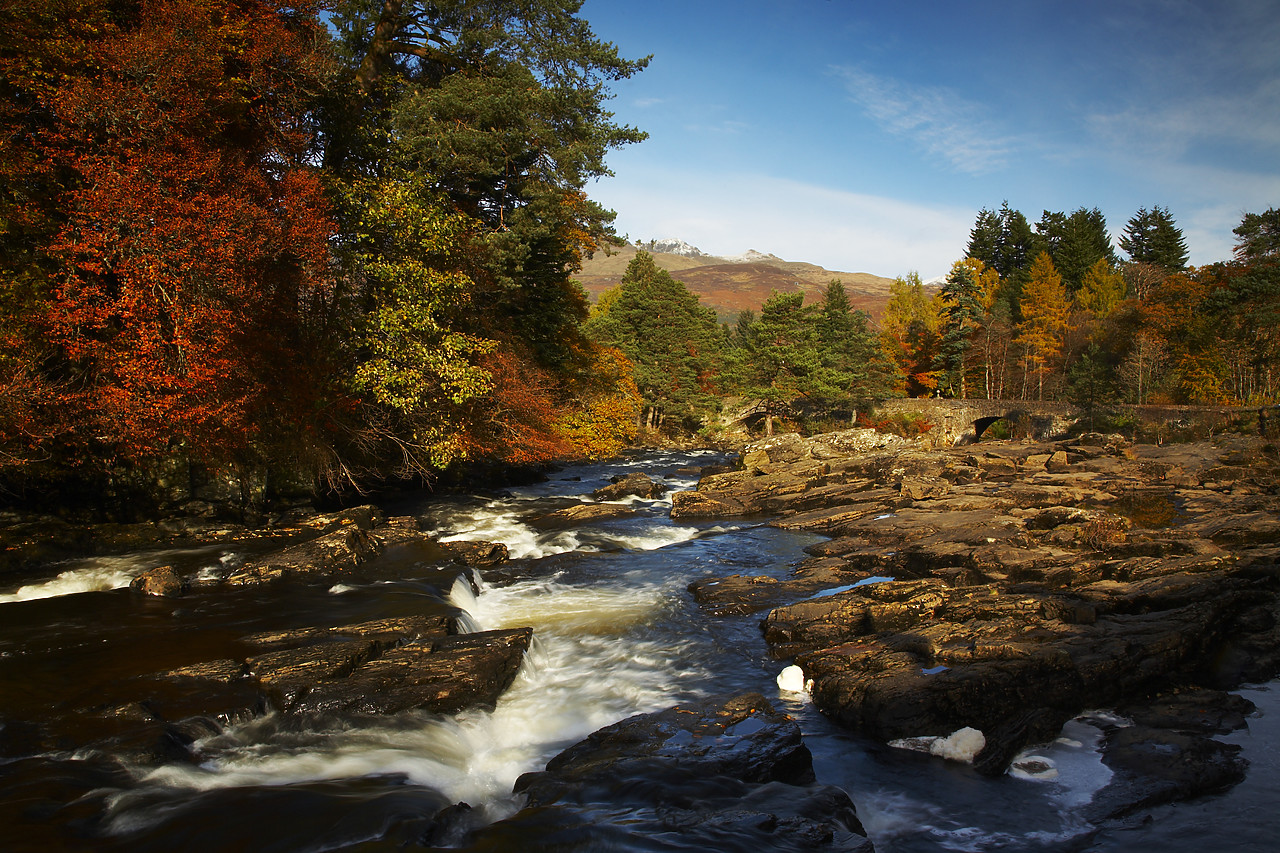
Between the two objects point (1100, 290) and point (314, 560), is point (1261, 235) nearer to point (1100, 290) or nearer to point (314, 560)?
point (1100, 290)

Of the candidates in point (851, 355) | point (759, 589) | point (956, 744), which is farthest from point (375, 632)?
point (851, 355)

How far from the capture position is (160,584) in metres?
12.3

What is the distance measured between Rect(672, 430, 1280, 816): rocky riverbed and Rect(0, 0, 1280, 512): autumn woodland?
1182 centimetres

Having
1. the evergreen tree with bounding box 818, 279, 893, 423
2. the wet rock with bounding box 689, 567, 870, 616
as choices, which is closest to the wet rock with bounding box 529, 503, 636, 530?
the wet rock with bounding box 689, 567, 870, 616

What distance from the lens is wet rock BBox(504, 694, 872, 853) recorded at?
18.2 feet

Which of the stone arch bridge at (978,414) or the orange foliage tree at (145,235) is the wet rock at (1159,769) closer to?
the orange foliage tree at (145,235)

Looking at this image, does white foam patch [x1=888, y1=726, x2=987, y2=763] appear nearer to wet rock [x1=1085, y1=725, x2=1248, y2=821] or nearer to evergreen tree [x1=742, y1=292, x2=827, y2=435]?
wet rock [x1=1085, y1=725, x2=1248, y2=821]

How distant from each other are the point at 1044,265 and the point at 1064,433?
1170 inches

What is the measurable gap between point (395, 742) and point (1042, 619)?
959 centimetres

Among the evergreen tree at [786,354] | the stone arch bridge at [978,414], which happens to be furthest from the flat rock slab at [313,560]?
the stone arch bridge at [978,414]

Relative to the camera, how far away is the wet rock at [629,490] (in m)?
28.2

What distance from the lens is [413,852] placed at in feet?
17.3

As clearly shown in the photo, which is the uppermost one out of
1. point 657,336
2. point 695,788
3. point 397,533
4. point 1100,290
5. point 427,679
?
point 1100,290

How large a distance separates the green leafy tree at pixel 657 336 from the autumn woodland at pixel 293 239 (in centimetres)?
2393
